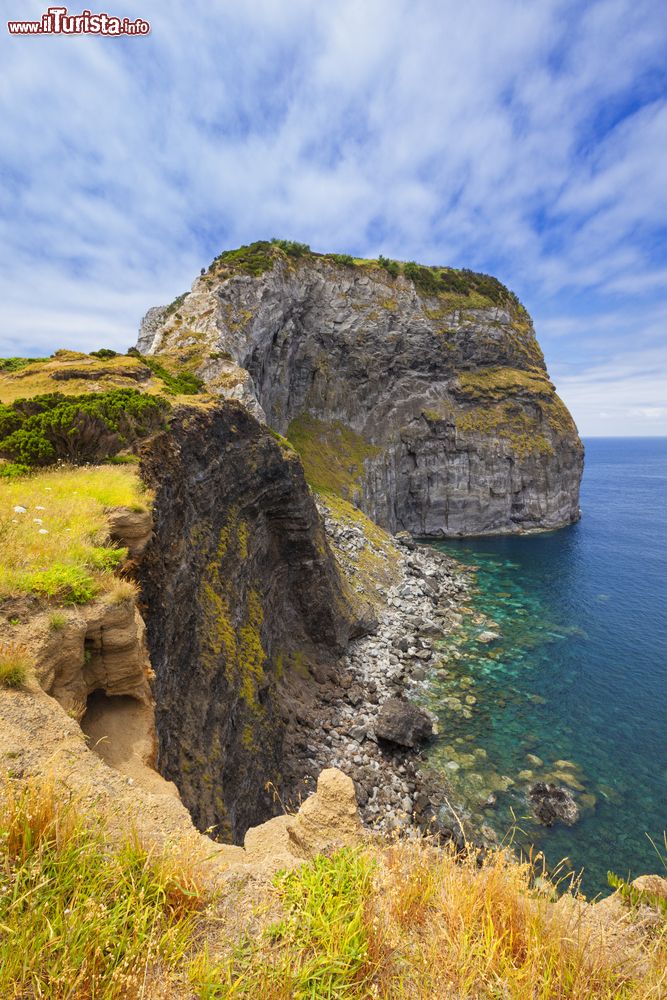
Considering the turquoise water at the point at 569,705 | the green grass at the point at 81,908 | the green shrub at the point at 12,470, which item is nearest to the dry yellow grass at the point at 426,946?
the green grass at the point at 81,908

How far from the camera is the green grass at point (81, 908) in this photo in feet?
11.1

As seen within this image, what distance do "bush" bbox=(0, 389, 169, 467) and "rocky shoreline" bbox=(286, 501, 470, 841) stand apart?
15.5m

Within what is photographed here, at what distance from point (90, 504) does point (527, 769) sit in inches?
1146

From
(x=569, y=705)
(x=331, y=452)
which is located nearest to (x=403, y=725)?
(x=569, y=705)

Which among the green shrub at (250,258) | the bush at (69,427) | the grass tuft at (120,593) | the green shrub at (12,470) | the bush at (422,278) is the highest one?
the bush at (422,278)

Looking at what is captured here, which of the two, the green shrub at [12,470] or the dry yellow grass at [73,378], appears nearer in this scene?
the green shrub at [12,470]

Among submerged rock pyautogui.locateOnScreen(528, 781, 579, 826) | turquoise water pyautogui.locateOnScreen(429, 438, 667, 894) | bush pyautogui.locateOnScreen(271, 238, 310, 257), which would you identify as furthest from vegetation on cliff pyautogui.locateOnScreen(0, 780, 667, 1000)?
bush pyautogui.locateOnScreen(271, 238, 310, 257)

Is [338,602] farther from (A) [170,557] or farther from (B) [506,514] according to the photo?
(B) [506,514]

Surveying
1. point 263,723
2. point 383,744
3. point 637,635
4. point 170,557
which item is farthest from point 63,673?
point 637,635

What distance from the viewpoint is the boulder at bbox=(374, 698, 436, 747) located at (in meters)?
27.5

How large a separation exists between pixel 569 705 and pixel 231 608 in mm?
27425

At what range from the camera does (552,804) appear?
24.1m

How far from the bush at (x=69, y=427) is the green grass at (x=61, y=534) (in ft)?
4.72

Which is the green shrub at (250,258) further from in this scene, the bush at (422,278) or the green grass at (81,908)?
the green grass at (81,908)
